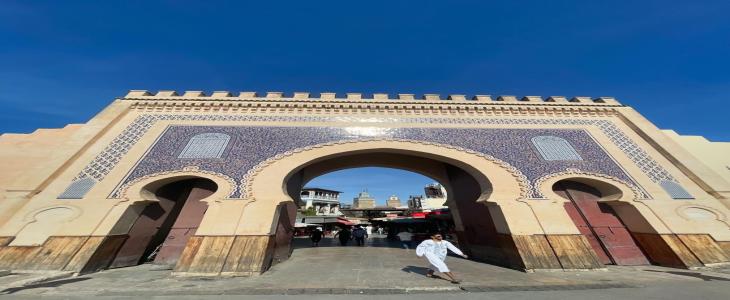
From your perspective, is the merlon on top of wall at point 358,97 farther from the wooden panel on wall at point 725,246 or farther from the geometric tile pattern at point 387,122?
the wooden panel on wall at point 725,246

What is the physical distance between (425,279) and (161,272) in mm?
6241

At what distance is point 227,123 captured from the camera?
10.5m

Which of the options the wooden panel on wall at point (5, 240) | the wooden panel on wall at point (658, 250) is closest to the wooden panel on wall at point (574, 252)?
the wooden panel on wall at point (658, 250)

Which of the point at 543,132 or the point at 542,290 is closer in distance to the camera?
the point at 542,290

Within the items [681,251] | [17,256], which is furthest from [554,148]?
[17,256]

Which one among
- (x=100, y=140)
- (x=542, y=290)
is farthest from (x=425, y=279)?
(x=100, y=140)

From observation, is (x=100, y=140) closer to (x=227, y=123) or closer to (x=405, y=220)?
(x=227, y=123)

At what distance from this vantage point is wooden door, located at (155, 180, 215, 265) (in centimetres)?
831

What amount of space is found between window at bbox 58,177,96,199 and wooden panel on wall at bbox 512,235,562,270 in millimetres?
→ 11480

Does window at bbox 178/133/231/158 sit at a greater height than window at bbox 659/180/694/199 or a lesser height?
greater

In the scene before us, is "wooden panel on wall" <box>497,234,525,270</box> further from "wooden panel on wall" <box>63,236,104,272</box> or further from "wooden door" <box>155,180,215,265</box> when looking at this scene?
"wooden panel on wall" <box>63,236,104,272</box>

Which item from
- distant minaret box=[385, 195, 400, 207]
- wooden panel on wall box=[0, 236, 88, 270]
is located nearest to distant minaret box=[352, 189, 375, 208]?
distant minaret box=[385, 195, 400, 207]

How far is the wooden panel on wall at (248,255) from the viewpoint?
6.39m

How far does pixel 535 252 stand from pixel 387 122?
6.28 meters
